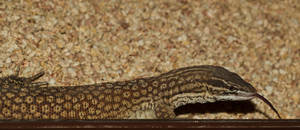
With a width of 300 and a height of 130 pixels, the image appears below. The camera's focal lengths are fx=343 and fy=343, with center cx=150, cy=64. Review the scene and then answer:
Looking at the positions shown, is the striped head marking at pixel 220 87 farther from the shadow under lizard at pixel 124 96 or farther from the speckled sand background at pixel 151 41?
the speckled sand background at pixel 151 41

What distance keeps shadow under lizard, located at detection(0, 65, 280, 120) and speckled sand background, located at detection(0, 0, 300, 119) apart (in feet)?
1.64

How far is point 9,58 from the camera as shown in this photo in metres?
3.49

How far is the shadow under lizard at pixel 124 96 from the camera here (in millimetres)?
2861

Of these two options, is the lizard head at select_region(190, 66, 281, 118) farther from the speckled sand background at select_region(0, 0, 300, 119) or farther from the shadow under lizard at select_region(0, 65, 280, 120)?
the speckled sand background at select_region(0, 0, 300, 119)

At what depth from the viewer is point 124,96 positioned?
310 cm

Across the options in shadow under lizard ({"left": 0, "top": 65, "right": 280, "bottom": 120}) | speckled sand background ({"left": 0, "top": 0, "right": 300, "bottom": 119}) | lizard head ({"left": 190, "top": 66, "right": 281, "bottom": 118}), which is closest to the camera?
shadow under lizard ({"left": 0, "top": 65, "right": 280, "bottom": 120})

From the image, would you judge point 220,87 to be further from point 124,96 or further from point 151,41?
point 151,41

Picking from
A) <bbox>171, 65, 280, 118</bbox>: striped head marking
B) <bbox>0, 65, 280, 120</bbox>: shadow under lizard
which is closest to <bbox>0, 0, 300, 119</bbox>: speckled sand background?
<bbox>0, 65, 280, 120</bbox>: shadow under lizard

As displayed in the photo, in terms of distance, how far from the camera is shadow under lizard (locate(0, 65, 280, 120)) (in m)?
2.86

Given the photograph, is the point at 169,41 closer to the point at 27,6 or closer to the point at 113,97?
the point at 113,97

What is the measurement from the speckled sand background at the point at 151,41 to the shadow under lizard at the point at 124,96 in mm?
501

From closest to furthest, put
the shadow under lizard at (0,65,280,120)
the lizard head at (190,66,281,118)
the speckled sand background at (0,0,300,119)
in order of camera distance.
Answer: the shadow under lizard at (0,65,280,120), the lizard head at (190,66,281,118), the speckled sand background at (0,0,300,119)

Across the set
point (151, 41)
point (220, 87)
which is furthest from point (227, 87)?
point (151, 41)

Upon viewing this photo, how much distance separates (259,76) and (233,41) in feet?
1.78
